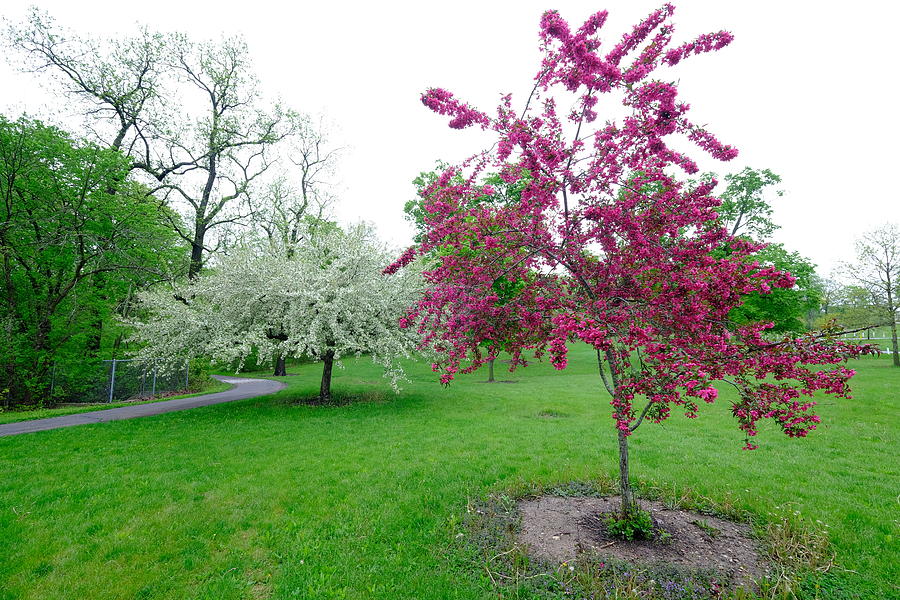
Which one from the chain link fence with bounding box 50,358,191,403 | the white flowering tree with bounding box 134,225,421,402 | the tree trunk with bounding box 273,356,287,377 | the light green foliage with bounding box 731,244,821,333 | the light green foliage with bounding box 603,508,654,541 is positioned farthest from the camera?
the tree trunk with bounding box 273,356,287,377

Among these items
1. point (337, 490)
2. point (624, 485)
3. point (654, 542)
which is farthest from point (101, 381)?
point (654, 542)

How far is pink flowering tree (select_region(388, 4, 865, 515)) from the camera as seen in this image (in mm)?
3199

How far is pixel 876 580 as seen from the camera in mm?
3588

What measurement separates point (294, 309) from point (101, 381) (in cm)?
896

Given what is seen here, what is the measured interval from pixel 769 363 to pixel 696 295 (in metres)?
0.70

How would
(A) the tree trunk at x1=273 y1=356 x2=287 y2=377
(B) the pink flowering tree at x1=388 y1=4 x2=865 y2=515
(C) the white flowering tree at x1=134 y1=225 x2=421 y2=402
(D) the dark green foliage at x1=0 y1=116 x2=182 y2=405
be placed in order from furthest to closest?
1. (A) the tree trunk at x1=273 y1=356 x2=287 y2=377
2. (D) the dark green foliage at x1=0 y1=116 x2=182 y2=405
3. (C) the white flowering tree at x1=134 y1=225 x2=421 y2=402
4. (B) the pink flowering tree at x1=388 y1=4 x2=865 y2=515

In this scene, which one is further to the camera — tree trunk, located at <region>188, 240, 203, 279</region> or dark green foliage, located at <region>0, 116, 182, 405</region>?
tree trunk, located at <region>188, 240, 203, 279</region>

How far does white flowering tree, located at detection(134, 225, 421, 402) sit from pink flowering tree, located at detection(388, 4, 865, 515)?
6.98 metres

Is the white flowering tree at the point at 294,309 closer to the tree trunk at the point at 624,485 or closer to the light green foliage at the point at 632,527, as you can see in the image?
the tree trunk at the point at 624,485

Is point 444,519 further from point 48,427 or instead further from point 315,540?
point 48,427

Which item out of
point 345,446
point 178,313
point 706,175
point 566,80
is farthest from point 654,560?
point 706,175

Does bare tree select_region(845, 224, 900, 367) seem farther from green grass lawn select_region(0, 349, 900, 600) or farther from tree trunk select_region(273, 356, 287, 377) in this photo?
tree trunk select_region(273, 356, 287, 377)

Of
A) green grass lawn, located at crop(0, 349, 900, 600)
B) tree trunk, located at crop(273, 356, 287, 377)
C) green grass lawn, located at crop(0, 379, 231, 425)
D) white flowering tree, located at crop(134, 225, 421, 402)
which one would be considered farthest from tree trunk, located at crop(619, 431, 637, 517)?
tree trunk, located at crop(273, 356, 287, 377)

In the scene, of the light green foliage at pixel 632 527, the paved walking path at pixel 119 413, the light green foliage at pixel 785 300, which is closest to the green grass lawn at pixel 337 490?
the paved walking path at pixel 119 413
